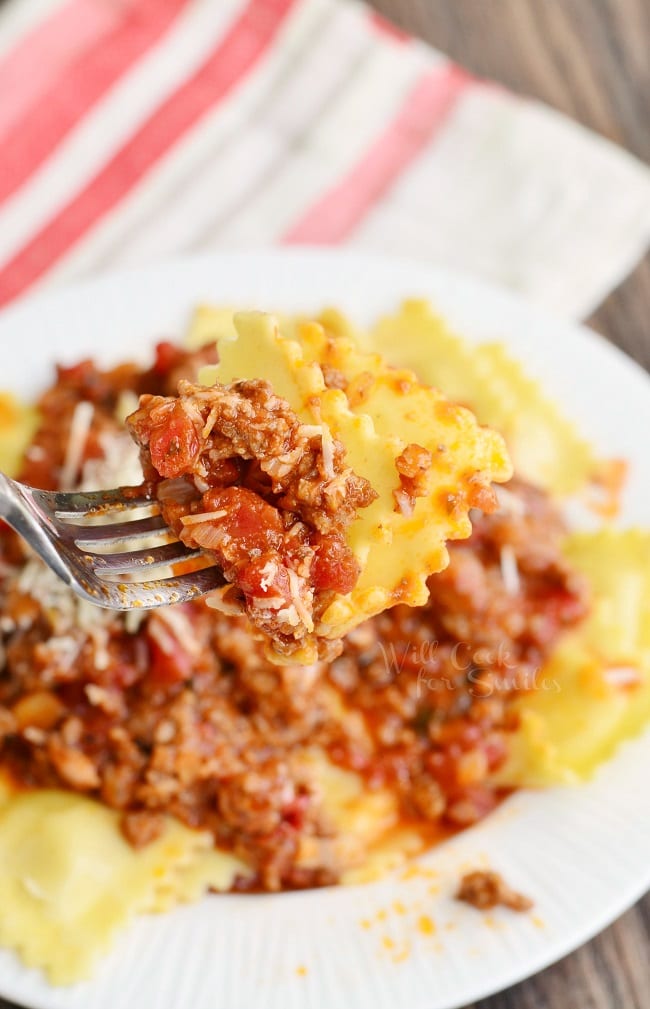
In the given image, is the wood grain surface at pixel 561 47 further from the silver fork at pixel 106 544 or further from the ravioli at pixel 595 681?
the silver fork at pixel 106 544

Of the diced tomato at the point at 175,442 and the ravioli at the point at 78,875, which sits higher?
the diced tomato at the point at 175,442

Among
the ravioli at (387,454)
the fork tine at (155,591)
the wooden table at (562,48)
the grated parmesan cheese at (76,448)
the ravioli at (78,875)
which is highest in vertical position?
the wooden table at (562,48)

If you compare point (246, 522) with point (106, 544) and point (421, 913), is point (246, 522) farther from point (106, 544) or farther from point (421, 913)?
point (421, 913)

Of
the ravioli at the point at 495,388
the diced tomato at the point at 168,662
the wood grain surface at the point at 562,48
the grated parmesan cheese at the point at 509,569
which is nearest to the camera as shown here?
the diced tomato at the point at 168,662

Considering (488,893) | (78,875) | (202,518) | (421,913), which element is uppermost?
(202,518)

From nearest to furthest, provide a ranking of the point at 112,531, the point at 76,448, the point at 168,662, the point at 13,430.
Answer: the point at 112,531, the point at 168,662, the point at 76,448, the point at 13,430

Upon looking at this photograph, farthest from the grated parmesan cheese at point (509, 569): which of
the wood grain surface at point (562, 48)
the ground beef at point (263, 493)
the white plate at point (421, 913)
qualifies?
the wood grain surface at point (562, 48)

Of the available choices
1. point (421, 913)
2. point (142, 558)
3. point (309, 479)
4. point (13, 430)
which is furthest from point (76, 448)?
point (421, 913)

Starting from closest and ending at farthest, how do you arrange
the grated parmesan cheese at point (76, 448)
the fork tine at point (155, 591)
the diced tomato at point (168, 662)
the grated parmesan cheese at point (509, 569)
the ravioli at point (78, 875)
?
the fork tine at point (155, 591), the ravioli at point (78, 875), the diced tomato at point (168, 662), the grated parmesan cheese at point (76, 448), the grated parmesan cheese at point (509, 569)
